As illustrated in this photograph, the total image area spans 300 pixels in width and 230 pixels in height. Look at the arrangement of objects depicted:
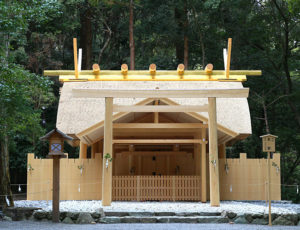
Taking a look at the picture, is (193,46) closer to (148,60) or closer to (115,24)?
(148,60)

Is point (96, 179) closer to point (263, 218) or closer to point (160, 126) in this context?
point (160, 126)

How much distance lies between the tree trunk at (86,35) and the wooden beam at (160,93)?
49.2 feet

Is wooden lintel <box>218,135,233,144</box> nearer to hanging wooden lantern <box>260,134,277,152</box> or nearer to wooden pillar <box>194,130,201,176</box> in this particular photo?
wooden pillar <box>194,130,201,176</box>

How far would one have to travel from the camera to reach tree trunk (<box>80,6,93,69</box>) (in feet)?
96.9

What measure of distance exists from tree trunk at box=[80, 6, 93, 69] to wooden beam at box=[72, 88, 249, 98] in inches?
591

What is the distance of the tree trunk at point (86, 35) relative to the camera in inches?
1163

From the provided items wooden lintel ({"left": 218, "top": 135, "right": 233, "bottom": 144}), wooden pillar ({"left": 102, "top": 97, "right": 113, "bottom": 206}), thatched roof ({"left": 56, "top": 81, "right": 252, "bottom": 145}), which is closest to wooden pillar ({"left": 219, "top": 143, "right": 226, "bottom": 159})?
wooden lintel ({"left": 218, "top": 135, "right": 233, "bottom": 144})

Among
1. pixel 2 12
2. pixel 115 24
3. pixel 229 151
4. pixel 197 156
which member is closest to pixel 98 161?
pixel 197 156

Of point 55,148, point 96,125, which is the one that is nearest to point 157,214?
point 55,148

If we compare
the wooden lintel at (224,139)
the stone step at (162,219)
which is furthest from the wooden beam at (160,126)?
the stone step at (162,219)

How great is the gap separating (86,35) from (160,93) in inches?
659

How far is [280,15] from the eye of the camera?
25.5 meters

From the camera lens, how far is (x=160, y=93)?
14680 mm

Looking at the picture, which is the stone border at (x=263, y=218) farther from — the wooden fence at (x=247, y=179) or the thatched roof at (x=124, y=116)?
the wooden fence at (x=247, y=179)
